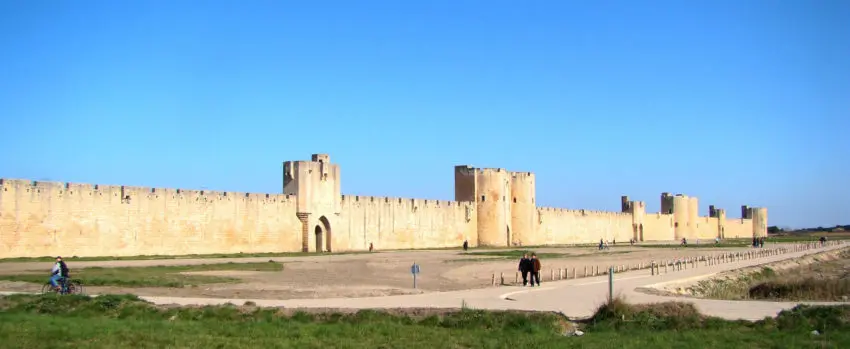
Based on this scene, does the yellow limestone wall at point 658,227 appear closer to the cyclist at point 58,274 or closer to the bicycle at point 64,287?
the bicycle at point 64,287

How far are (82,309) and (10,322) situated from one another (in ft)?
5.32

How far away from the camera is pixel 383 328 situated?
1131 centimetres

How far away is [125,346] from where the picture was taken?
393 inches

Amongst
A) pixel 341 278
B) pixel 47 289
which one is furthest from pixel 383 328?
pixel 341 278

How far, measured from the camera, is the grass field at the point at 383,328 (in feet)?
33.6

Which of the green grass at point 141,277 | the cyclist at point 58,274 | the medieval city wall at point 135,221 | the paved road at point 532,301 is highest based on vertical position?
the medieval city wall at point 135,221

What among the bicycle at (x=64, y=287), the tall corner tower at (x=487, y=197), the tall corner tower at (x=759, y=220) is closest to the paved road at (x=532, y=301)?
the bicycle at (x=64, y=287)

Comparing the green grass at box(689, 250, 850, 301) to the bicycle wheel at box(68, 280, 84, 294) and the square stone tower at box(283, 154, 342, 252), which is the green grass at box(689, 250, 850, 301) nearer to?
the bicycle wheel at box(68, 280, 84, 294)

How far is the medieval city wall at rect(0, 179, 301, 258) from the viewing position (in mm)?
26953

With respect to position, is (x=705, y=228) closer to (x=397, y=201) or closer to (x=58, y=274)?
(x=397, y=201)

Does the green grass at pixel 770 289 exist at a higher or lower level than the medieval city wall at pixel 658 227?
lower

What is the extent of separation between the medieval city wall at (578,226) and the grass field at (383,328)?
42.5 meters

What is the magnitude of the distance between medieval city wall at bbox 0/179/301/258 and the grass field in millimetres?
14824

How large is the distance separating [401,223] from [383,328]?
33.6m
